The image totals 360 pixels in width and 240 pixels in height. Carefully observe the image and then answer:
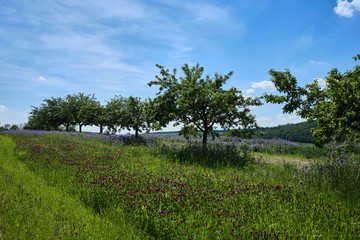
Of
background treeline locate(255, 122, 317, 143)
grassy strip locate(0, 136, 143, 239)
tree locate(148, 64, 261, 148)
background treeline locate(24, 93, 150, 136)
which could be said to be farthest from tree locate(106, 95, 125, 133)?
background treeline locate(255, 122, 317, 143)

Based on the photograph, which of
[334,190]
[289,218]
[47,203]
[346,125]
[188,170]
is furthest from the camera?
[188,170]

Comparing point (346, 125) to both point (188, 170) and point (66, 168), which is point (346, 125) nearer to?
point (188, 170)

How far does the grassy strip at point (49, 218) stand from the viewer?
3.95 meters

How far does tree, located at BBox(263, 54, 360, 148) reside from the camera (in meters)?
6.52

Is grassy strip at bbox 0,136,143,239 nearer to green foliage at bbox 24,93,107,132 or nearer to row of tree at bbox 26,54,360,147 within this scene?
row of tree at bbox 26,54,360,147

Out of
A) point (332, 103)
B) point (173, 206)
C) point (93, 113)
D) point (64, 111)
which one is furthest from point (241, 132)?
point (64, 111)

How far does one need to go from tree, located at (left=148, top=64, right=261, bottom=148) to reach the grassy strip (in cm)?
751

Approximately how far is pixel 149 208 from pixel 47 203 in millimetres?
2574

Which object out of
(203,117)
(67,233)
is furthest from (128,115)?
(67,233)

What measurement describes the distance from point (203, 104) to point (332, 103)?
646cm

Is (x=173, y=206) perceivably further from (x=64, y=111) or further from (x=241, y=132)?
(x=64, y=111)

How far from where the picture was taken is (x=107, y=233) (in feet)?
13.0

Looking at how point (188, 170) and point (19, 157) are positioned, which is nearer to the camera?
point (188, 170)

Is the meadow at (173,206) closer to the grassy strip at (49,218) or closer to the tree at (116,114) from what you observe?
the grassy strip at (49,218)
